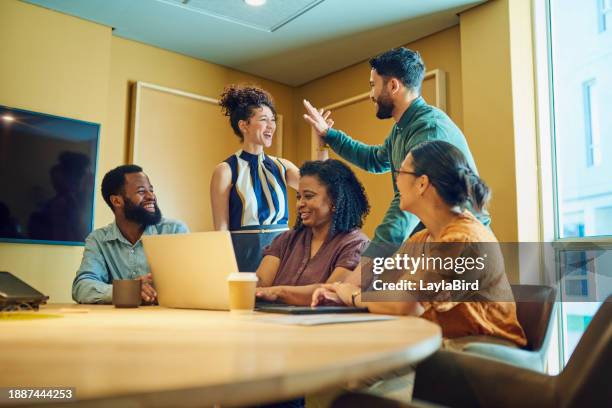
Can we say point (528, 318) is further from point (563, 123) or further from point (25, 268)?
point (25, 268)

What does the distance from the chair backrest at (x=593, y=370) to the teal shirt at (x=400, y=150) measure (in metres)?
0.67

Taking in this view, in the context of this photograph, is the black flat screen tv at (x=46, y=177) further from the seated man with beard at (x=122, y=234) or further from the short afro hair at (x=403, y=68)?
the short afro hair at (x=403, y=68)

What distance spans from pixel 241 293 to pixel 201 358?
26.5 inches

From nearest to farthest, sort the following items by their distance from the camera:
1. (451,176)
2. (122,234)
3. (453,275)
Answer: (453,275)
(451,176)
(122,234)

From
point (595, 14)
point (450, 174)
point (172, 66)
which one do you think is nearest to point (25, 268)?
point (172, 66)

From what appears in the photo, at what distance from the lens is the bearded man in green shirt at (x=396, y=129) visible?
197 cm

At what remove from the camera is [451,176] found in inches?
58.2

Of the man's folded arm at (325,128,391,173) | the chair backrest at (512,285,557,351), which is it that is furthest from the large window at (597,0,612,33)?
the chair backrest at (512,285,557,351)

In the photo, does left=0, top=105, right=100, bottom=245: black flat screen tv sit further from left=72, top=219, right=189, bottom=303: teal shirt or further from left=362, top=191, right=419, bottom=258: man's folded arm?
left=362, top=191, right=419, bottom=258: man's folded arm

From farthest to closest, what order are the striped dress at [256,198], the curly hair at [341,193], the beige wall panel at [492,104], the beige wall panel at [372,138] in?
the beige wall panel at [372,138] → the beige wall panel at [492,104] → the striped dress at [256,198] → the curly hair at [341,193]

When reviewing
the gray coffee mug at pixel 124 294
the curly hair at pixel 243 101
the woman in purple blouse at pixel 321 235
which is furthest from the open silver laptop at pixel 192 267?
the curly hair at pixel 243 101

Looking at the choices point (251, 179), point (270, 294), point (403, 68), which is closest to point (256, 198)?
point (251, 179)

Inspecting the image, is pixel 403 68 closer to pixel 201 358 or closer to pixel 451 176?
pixel 451 176

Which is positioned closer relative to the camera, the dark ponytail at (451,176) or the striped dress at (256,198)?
the dark ponytail at (451,176)
